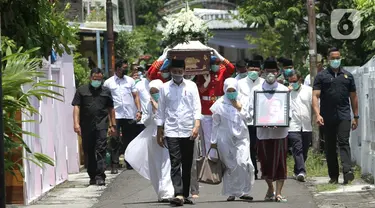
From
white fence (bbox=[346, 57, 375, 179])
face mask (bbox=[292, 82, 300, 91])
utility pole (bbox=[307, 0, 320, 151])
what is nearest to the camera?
white fence (bbox=[346, 57, 375, 179])

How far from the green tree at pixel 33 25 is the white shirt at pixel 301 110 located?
6706 mm

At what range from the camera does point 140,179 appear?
17562mm

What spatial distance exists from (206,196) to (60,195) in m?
2.29

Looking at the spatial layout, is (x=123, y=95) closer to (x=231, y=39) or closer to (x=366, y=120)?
(x=366, y=120)

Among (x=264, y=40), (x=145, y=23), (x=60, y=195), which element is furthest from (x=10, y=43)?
(x=145, y=23)

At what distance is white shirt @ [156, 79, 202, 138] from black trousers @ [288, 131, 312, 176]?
3496mm

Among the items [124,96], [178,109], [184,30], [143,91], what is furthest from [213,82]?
[143,91]

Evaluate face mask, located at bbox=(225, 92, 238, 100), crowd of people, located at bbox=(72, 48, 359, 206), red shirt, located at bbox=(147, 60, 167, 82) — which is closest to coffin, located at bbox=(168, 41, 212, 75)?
crowd of people, located at bbox=(72, 48, 359, 206)

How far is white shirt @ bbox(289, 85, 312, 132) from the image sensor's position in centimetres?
1711

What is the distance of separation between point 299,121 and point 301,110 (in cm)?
28

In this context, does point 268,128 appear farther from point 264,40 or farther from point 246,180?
point 264,40

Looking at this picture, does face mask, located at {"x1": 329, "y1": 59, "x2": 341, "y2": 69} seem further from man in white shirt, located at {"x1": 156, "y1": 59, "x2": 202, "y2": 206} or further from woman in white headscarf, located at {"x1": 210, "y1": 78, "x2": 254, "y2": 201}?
man in white shirt, located at {"x1": 156, "y1": 59, "x2": 202, "y2": 206}

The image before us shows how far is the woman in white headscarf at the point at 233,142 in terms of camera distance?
13.8 metres

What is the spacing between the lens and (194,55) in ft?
58.6
